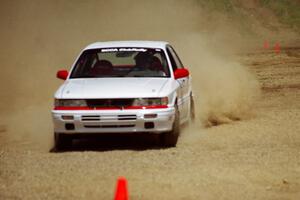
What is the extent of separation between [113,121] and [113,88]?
0.59 m

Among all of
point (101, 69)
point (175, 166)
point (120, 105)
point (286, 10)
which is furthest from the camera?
point (286, 10)

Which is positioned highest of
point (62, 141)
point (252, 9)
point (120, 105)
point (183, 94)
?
point (120, 105)

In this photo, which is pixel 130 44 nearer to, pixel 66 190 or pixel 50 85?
pixel 66 190

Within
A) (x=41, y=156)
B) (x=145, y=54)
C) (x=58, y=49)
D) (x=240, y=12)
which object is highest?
(x=145, y=54)

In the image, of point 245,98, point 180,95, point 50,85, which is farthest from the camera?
point 50,85

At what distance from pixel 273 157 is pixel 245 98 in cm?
594

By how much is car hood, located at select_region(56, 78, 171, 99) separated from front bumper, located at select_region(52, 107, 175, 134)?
24 cm

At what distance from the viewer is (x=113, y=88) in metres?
11.5

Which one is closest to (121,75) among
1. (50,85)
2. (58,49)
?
(50,85)

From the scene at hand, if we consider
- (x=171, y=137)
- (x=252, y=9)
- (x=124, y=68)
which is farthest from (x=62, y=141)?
(x=252, y=9)

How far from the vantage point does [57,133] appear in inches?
449

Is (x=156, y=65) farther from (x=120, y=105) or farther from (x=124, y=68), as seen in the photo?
(x=120, y=105)

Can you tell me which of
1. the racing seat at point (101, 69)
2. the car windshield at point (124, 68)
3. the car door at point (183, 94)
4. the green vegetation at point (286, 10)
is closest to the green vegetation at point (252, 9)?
the green vegetation at point (286, 10)

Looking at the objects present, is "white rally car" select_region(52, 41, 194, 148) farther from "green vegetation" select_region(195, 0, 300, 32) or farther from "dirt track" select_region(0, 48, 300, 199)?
"green vegetation" select_region(195, 0, 300, 32)
